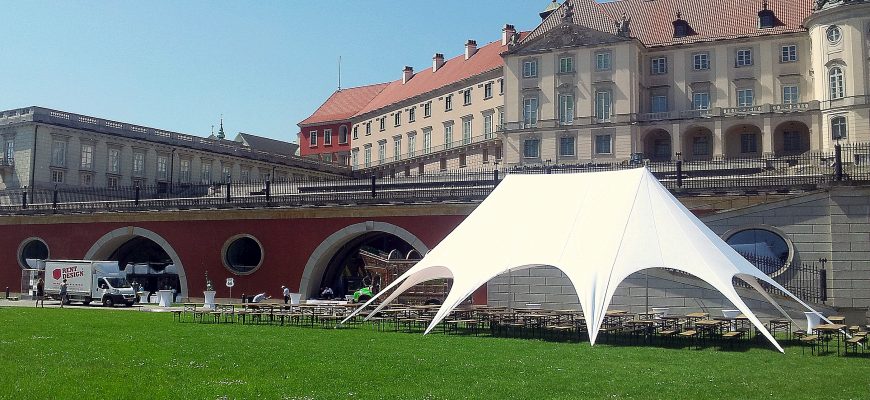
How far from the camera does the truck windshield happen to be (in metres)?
32.2

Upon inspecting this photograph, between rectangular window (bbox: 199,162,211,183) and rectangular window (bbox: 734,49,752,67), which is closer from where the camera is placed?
rectangular window (bbox: 734,49,752,67)

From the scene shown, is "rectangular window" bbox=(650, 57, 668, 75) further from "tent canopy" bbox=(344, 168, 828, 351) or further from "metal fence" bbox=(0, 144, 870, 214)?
"tent canopy" bbox=(344, 168, 828, 351)

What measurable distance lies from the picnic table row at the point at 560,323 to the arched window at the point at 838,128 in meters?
33.9

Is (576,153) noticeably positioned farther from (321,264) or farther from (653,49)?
(321,264)

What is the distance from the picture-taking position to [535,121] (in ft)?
189

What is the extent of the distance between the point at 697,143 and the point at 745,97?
4093 millimetres

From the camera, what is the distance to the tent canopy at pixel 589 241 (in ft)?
51.5

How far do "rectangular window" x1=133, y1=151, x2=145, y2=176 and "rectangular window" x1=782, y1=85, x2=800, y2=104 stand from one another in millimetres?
40898

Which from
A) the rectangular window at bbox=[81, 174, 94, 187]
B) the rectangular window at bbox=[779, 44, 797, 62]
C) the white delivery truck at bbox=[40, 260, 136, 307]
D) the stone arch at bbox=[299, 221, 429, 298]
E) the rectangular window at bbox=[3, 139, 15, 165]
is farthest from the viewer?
the rectangular window at bbox=[779, 44, 797, 62]

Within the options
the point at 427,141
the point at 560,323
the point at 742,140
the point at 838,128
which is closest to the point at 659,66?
the point at 742,140

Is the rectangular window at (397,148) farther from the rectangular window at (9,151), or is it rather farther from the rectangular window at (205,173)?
the rectangular window at (9,151)

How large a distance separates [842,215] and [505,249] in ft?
31.6

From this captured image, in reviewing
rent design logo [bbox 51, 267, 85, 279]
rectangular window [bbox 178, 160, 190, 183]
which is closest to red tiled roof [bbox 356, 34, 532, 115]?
rectangular window [bbox 178, 160, 190, 183]

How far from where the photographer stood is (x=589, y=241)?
16844mm
